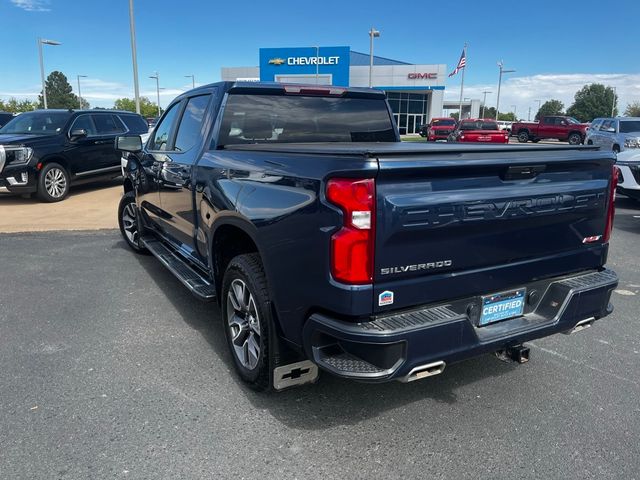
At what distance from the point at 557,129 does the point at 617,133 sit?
58.7ft

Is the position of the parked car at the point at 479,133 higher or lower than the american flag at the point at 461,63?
lower

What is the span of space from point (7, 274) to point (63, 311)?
1.74 meters

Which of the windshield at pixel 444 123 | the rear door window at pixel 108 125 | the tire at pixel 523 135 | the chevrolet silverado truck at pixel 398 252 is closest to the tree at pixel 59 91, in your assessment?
the windshield at pixel 444 123

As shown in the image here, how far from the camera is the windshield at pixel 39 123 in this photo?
1119 centimetres

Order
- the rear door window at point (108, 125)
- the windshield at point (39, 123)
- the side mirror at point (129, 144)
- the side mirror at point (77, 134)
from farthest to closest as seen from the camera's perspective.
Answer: the rear door window at point (108, 125)
the windshield at point (39, 123)
the side mirror at point (77, 134)
the side mirror at point (129, 144)

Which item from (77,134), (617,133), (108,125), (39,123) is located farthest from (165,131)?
(617,133)

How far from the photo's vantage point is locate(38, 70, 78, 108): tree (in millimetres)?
108062

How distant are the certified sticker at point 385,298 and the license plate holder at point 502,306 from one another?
62cm

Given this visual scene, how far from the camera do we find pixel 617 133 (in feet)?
56.4

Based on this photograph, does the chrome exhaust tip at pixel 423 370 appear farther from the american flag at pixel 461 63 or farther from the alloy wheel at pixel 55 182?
the american flag at pixel 461 63

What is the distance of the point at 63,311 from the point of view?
4688 mm

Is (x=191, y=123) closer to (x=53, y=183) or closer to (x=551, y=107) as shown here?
(x=53, y=183)

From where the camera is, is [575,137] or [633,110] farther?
[633,110]

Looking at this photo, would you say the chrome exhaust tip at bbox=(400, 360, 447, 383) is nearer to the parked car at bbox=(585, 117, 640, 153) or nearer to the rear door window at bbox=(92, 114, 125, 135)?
the rear door window at bbox=(92, 114, 125, 135)
